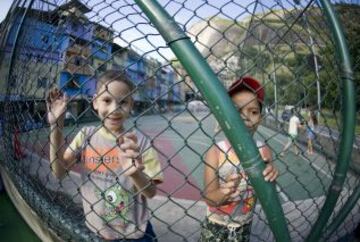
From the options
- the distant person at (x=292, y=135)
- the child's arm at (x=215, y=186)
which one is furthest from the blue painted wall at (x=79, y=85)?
the distant person at (x=292, y=135)

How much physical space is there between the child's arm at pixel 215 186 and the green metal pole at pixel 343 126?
385 millimetres

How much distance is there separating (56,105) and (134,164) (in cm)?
42

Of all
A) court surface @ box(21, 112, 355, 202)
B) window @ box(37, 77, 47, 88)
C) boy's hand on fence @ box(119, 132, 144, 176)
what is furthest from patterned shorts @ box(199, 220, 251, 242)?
window @ box(37, 77, 47, 88)

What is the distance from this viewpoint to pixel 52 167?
5.99 ft

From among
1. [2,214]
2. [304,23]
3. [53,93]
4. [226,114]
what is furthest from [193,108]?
[2,214]

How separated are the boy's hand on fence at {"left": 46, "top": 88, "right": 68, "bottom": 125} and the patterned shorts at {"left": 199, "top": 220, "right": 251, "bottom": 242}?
95 centimetres

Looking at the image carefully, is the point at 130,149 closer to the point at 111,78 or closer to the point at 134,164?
the point at 134,164

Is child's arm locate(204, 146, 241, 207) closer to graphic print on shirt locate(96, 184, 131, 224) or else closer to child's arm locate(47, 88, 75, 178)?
graphic print on shirt locate(96, 184, 131, 224)

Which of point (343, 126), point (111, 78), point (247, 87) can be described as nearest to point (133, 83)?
point (111, 78)

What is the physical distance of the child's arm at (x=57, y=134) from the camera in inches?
62.6

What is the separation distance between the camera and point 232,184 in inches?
61.2

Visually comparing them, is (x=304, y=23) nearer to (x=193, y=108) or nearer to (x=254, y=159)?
(x=193, y=108)

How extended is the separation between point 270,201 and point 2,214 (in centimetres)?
328

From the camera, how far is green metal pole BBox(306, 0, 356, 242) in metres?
1.57
